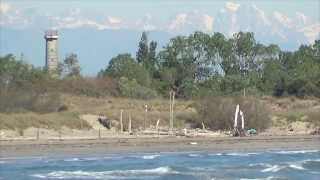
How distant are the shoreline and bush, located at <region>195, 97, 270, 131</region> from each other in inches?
217

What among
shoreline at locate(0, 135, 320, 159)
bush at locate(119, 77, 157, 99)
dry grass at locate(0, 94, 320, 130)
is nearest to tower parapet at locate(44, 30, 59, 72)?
bush at locate(119, 77, 157, 99)

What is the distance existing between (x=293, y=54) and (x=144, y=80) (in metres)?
23.7

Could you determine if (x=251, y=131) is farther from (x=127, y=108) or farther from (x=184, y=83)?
(x=184, y=83)

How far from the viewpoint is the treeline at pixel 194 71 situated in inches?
3423

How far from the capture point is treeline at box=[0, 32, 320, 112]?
86938 mm

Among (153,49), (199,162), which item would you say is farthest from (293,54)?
(199,162)

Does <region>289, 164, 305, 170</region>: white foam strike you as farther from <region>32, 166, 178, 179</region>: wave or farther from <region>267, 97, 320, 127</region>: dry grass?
<region>267, 97, 320, 127</region>: dry grass

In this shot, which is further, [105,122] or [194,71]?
[194,71]

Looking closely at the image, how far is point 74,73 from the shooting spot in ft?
343

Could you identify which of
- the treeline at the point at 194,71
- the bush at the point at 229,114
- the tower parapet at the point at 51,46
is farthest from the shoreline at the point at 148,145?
the tower parapet at the point at 51,46

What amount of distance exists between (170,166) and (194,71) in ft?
209

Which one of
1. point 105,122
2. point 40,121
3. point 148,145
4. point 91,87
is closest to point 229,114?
point 105,122

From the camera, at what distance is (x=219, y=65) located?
10281 centimetres

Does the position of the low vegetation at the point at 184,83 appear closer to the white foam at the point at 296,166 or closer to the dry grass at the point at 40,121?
the dry grass at the point at 40,121
